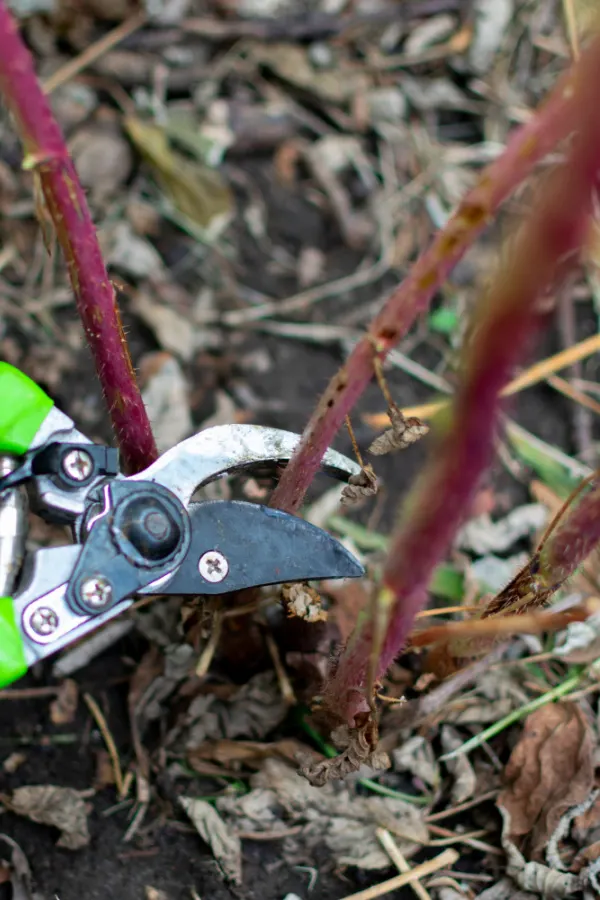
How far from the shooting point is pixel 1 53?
3.50 feet

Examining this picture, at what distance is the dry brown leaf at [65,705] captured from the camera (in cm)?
172

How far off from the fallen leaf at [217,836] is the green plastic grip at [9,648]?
19.0 inches

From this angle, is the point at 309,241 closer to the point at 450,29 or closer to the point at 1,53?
the point at 450,29

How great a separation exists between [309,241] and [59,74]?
0.79 metres

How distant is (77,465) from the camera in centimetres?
138

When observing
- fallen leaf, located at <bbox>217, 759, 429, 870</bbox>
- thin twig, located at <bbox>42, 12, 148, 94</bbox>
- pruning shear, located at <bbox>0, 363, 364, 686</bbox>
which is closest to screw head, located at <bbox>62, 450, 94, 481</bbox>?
pruning shear, located at <bbox>0, 363, 364, 686</bbox>

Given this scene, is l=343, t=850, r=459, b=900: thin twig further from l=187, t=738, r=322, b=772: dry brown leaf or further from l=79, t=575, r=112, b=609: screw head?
l=79, t=575, r=112, b=609: screw head

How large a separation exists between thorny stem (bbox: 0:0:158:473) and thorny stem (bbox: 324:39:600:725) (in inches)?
18.6

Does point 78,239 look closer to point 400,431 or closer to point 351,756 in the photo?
point 400,431

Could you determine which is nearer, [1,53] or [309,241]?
[1,53]

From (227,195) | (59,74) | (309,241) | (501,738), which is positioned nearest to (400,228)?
(309,241)

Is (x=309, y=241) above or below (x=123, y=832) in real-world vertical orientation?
above

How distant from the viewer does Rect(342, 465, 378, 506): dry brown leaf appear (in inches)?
53.6

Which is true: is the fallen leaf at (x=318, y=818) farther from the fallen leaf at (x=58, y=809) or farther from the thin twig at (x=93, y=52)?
the thin twig at (x=93, y=52)
